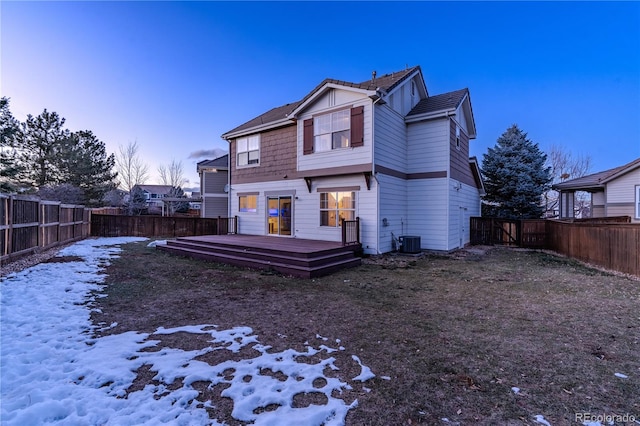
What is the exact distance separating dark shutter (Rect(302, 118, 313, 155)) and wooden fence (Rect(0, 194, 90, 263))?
9094mm

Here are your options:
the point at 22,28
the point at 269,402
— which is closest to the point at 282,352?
the point at 269,402

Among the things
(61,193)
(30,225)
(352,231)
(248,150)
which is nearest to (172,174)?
(61,193)

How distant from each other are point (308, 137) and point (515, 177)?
16.6 meters

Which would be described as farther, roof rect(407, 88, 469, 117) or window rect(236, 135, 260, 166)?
window rect(236, 135, 260, 166)

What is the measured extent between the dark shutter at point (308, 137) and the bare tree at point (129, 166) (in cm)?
2934

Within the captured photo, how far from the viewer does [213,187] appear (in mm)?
22234

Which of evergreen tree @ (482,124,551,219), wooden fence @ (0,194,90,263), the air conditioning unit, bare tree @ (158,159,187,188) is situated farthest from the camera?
bare tree @ (158,159,187,188)

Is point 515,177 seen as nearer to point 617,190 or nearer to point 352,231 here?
point 617,190

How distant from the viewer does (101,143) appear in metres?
27.0

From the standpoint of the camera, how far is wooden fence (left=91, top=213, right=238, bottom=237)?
17.6 meters

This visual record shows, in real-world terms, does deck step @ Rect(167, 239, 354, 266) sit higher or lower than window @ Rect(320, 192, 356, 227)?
lower

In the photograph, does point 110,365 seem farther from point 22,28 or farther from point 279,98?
point 279,98

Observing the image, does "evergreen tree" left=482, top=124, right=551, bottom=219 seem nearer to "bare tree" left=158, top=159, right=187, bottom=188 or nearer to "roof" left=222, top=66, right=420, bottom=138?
"roof" left=222, top=66, right=420, bottom=138

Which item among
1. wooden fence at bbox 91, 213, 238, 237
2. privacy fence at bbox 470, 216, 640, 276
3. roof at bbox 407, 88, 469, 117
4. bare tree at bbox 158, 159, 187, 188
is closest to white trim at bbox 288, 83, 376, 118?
roof at bbox 407, 88, 469, 117
